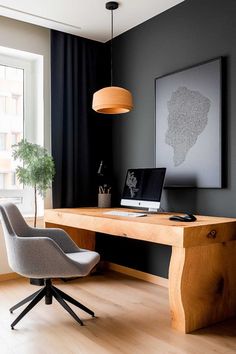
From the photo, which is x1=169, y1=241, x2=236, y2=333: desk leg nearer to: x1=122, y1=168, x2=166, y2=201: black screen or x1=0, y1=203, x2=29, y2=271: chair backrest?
x1=122, y1=168, x2=166, y2=201: black screen

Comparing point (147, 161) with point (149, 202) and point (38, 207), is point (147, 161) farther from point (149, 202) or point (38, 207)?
point (38, 207)

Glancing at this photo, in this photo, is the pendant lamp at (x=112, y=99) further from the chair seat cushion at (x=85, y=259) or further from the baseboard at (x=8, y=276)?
the baseboard at (x=8, y=276)

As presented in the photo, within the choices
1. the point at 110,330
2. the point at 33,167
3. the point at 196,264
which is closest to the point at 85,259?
the point at 110,330

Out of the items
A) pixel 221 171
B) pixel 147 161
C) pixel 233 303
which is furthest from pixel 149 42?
pixel 233 303

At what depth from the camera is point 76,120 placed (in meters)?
3.91

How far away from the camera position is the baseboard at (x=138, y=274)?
3370 millimetres

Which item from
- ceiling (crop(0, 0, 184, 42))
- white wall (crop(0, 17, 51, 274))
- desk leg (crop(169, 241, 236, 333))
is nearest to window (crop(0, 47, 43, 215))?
white wall (crop(0, 17, 51, 274))

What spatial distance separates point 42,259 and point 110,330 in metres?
0.63

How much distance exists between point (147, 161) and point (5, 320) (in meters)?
1.91

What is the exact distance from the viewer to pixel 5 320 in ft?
8.14

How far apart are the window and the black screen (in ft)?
3.45

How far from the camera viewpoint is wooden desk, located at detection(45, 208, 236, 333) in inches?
90.7

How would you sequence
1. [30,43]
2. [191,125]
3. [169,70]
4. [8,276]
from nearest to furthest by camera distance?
[191,125] → [169,70] → [8,276] → [30,43]

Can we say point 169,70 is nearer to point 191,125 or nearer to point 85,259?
point 191,125
